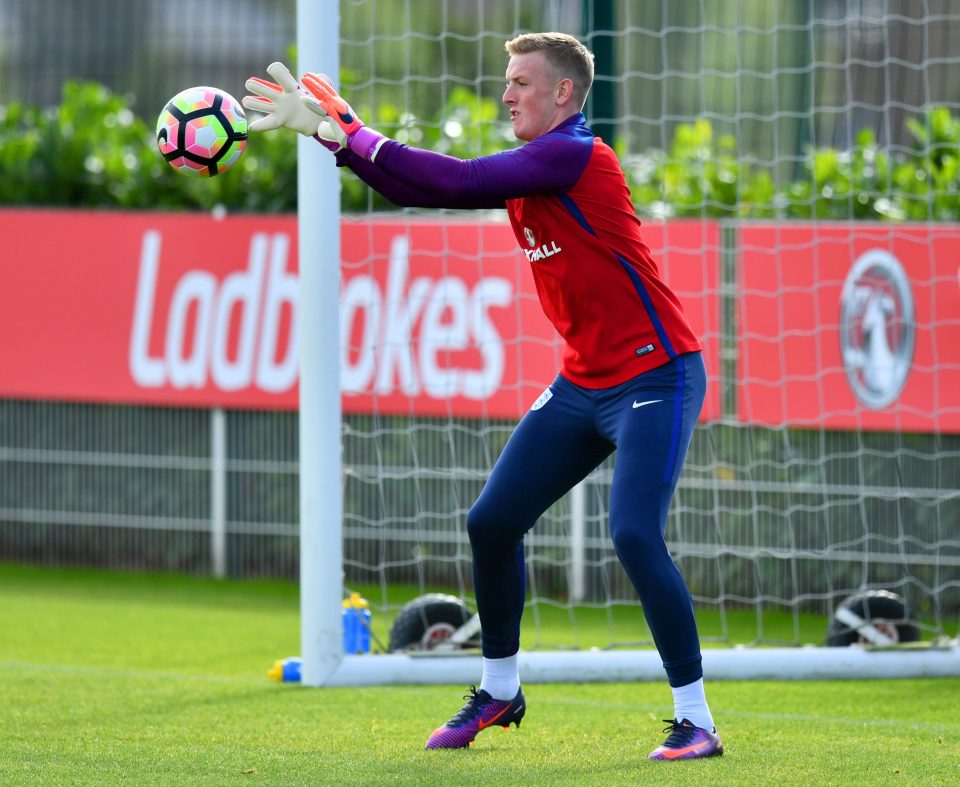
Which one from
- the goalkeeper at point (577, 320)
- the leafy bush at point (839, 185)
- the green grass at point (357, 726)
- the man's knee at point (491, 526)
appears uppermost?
the leafy bush at point (839, 185)

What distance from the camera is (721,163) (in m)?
8.92

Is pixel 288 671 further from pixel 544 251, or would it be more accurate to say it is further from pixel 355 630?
pixel 544 251

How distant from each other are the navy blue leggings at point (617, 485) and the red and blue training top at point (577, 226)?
0.29 feet

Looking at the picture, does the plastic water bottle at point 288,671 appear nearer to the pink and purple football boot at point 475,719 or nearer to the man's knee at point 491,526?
the pink and purple football boot at point 475,719

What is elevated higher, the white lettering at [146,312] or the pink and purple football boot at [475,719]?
the white lettering at [146,312]

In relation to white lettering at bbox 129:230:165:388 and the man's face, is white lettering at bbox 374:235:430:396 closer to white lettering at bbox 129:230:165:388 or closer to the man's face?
white lettering at bbox 129:230:165:388

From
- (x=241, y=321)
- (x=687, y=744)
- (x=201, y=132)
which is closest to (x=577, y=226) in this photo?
(x=201, y=132)

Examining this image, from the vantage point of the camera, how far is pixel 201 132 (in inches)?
202

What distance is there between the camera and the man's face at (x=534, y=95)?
15.7 feet

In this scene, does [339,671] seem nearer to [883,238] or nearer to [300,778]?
[300,778]

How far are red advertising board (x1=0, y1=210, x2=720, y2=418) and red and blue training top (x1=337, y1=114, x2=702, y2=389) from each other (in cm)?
328

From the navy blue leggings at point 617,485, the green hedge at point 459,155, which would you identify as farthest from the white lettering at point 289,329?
the navy blue leggings at point 617,485

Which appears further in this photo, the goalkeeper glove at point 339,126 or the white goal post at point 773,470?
the white goal post at point 773,470

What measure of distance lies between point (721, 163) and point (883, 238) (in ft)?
4.42
